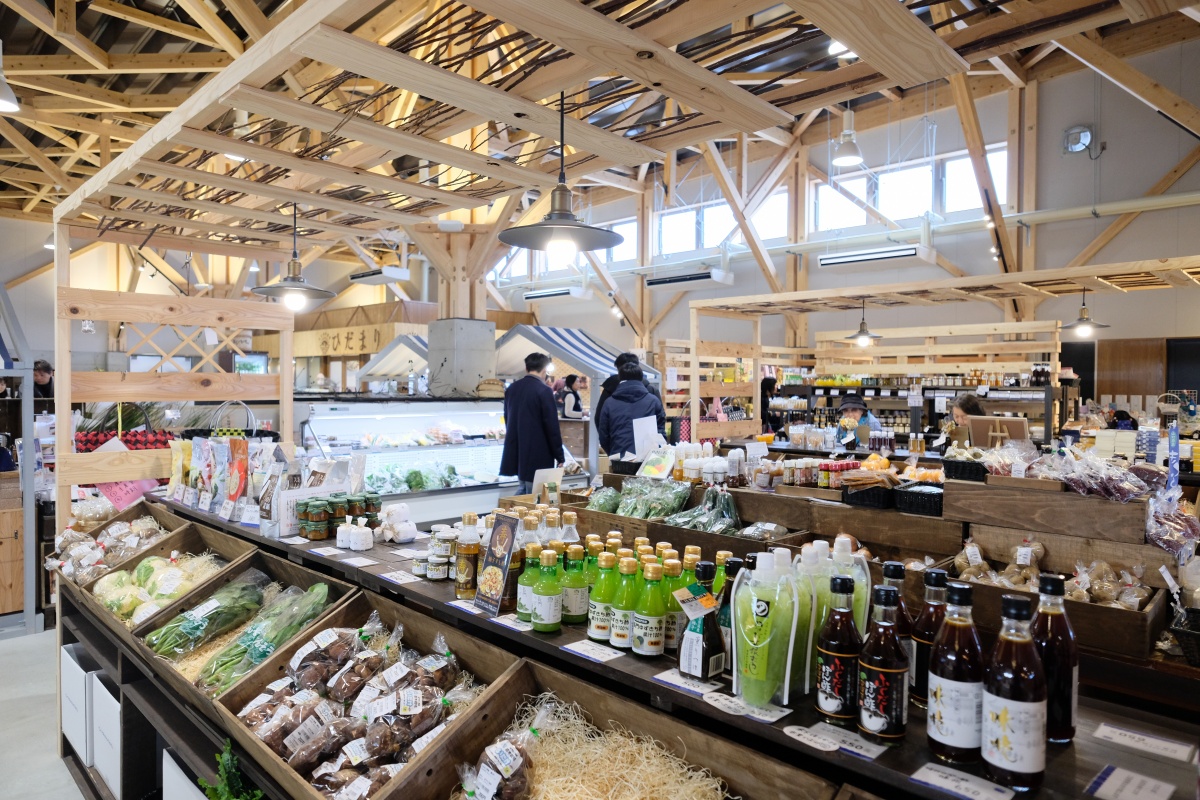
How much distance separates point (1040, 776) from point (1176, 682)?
0.76m

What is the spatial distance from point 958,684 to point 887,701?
140mm

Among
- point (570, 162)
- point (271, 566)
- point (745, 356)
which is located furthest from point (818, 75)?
point (745, 356)

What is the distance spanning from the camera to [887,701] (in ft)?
4.44

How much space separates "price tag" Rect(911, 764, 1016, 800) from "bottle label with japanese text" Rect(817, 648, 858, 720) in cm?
17

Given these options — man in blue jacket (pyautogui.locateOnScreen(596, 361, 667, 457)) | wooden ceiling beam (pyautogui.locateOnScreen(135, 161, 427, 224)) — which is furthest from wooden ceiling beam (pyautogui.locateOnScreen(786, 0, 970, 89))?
man in blue jacket (pyautogui.locateOnScreen(596, 361, 667, 457))

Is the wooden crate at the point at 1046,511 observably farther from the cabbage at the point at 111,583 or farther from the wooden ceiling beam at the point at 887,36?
the cabbage at the point at 111,583

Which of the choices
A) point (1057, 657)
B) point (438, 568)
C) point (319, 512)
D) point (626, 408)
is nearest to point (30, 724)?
point (319, 512)

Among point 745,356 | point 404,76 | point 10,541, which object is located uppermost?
point 404,76

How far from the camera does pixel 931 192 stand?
13172 millimetres

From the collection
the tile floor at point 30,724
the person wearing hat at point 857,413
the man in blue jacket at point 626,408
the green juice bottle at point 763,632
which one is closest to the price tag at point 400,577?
the green juice bottle at point 763,632

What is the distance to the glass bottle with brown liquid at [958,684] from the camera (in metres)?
1.27

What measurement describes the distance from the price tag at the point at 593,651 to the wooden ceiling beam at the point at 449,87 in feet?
5.63

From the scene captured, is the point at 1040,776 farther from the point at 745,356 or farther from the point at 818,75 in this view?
the point at 745,356

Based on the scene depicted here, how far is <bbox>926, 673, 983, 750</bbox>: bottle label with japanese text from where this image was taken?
1.26 m
